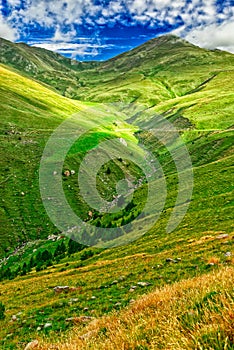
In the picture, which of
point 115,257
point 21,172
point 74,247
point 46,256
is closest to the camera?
point 115,257

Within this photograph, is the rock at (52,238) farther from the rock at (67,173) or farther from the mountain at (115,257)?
the rock at (67,173)

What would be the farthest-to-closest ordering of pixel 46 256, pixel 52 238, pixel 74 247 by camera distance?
pixel 52 238, pixel 74 247, pixel 46 256

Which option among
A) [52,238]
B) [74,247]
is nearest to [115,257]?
[74,247]

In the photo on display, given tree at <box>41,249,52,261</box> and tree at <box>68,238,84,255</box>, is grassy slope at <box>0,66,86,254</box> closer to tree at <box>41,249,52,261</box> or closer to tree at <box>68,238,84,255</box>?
tree at <box>41,249,52,261</box>

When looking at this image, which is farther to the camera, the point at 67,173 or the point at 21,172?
the point at 67,173

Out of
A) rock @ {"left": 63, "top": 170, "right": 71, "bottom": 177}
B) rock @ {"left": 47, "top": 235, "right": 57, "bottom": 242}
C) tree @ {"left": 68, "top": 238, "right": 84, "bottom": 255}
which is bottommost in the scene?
tree @ {"left": 68, "top": 238, "right": 84, "bottom": 255}

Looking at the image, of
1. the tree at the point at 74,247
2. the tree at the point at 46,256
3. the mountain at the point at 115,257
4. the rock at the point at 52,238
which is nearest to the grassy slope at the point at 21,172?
the mountain at the point at 115,257

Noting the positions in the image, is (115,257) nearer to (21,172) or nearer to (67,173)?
(67,173)

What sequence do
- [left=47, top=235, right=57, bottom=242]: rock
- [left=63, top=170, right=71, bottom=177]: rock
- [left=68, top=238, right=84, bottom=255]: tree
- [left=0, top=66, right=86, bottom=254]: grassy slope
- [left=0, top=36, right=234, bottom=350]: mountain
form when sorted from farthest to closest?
[left=63, top=170, right=71, bottom=177]: rock < [left=0, top=66, right=86, bottom=254]: grassy slope < [left=47, top=235, right=57, bottom=242]: rock < [left=68, top=238, right=84, bottom=255]: tree < [left=0, top=36, right=234, bottom=350]: mountain

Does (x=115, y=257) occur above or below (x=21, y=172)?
below

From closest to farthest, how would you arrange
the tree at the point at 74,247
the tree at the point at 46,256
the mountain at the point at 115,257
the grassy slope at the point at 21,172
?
the mountain at the point at 115,257, the tree at the point at 74,247, the tree at the point at 46,256, the grassy slope at the point at 21,172

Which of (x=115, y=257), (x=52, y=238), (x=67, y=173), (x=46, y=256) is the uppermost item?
(x=67, y=173)

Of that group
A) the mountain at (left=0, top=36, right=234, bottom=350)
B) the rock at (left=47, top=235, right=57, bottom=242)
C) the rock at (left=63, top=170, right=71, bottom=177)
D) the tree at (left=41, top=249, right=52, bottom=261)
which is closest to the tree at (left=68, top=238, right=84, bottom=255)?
the mountain at (left=0, top=36, right=234, bottom=350)
